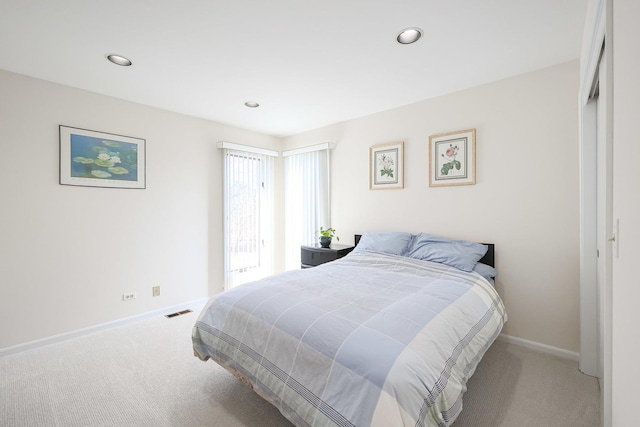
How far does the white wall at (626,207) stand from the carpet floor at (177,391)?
109cm

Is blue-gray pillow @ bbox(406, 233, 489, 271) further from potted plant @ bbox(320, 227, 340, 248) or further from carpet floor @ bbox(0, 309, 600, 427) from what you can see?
potted plant @ bbox(320, 227, 340, 248)

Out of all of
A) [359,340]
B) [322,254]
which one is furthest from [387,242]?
[359,340]

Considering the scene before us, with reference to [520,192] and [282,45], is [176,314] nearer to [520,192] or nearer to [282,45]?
[282,45]

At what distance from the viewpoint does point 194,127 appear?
12.3 feet

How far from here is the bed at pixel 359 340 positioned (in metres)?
1.20

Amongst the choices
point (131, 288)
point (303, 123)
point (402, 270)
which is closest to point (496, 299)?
point (402, 270)

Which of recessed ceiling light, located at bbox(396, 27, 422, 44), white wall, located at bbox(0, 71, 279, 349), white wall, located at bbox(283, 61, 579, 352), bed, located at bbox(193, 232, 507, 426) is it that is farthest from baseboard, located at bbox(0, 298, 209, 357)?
recessed ceiling light, located at bbox(396, 27, 422, 44)

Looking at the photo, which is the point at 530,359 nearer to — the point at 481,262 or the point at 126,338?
the point at 481,262

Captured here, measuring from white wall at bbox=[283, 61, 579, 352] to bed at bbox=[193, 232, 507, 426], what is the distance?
1.49 feet

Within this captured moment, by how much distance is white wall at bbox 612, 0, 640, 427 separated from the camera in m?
0.72

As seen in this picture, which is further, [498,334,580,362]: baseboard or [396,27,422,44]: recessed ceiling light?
[498,334,580,362]: baseboard

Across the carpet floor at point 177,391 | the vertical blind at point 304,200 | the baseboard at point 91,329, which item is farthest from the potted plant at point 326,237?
the carpet floor at point 177,391

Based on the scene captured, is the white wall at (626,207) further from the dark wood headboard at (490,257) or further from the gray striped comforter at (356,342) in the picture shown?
the dark wood headboard at (490,257)

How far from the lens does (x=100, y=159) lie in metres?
2.99
